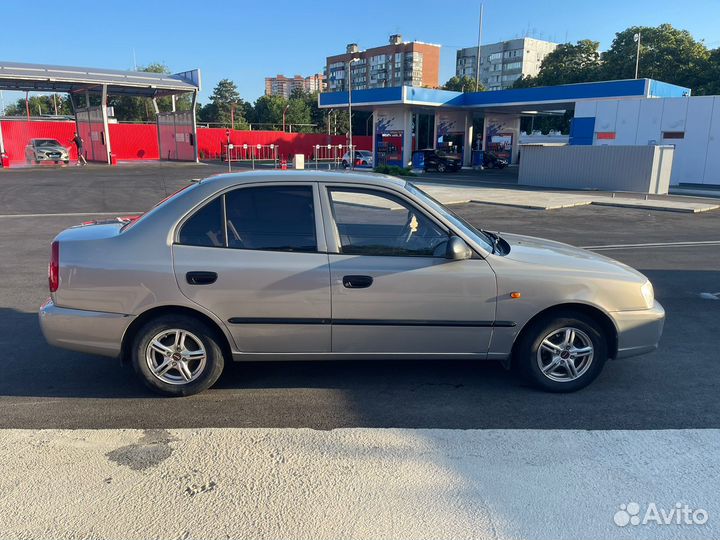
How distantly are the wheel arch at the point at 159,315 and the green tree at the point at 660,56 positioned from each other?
172 feet

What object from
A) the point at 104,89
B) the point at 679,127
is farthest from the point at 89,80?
the point at 679,127

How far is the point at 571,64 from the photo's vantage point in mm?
57438

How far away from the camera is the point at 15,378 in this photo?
444cm

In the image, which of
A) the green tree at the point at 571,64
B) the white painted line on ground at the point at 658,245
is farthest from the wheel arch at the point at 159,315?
the green tree at the point at 571,64

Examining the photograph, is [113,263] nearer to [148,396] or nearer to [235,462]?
[148,396]

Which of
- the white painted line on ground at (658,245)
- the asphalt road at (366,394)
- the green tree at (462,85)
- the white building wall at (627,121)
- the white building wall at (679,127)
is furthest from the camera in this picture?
the green tree at (462,85)

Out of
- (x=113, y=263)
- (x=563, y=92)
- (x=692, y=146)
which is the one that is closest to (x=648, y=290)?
(x=113, y=263)

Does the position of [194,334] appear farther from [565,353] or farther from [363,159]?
[363,159]

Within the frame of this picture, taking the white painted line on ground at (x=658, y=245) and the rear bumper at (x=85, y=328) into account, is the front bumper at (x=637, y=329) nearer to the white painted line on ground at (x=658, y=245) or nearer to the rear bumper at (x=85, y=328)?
the rear bumper at (x=85, y=328)

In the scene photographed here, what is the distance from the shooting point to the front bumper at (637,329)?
4.19 m

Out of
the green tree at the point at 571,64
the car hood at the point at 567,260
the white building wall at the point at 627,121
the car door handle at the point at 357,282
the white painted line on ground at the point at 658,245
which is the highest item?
the green tree at the point at 571,64

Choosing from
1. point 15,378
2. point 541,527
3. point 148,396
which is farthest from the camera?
point 15,378

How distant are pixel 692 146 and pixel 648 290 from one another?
28.7 meters

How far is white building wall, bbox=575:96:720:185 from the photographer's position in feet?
89.8
